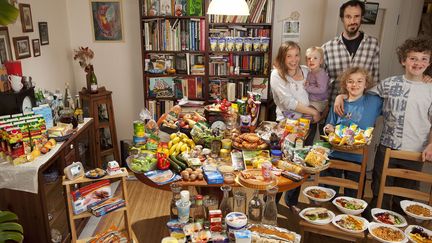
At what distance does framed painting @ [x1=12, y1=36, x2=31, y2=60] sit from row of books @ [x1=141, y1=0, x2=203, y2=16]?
124 centimetres

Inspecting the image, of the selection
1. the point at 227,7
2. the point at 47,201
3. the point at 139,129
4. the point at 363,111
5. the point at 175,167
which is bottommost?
the point at 47,201

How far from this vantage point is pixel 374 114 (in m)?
2.57

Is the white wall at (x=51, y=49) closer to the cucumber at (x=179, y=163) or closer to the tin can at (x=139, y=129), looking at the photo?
the tin can at (x=139, y=129)

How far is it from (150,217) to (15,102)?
59.0 inches

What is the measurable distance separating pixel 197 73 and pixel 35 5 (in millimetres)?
1702

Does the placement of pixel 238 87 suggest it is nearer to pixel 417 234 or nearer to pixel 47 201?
pixel 47 201

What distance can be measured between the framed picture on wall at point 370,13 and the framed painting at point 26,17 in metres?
3.27

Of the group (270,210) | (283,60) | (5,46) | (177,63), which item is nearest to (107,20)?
(177,63)

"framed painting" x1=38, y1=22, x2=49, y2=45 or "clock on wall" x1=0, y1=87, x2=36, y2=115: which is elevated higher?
"framed painting" x1=38, y1=22, x2=49, y2=45

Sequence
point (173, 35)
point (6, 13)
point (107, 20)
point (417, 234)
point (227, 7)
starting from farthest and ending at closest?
point (107, 20) → point (173, 35) → point (227, 7) → point (417, 234) → point (6, 13)

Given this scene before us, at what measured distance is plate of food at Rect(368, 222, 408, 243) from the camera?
1.87m

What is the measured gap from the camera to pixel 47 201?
2.42 meters

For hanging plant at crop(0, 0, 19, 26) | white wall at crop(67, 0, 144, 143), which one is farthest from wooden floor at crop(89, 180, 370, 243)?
hanging plant at crop(0, 0, 19, 26)

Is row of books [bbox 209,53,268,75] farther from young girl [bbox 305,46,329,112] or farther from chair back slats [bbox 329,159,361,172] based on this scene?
chair back slats [bbox 329,159,361,172]
